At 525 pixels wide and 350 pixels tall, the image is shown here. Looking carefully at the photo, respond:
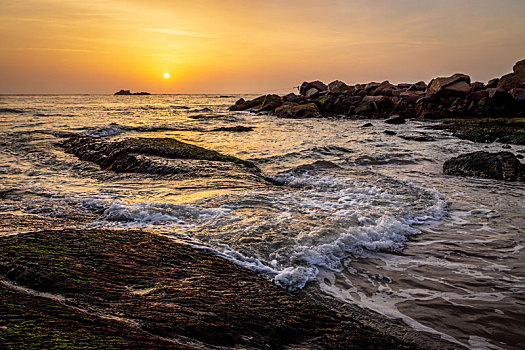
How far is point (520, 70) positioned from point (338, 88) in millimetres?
17444

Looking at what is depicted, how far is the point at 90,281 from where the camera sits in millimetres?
2400

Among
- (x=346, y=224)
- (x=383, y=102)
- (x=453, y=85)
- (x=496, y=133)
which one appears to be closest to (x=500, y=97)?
(x=453, y=85)

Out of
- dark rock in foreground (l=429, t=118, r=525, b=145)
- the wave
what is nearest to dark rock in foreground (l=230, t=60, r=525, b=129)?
dark rock in foreground (l=429, t=118, r=525, b=145)

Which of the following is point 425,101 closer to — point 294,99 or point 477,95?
point 477,95

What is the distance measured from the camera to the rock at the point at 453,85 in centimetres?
2608

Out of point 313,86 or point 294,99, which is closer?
point 294,99

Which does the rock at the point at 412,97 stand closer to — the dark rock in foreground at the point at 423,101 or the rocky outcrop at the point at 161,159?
the dark rock in foreground at the point at 423,101

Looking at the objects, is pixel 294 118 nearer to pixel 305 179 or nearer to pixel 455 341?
pixel 305 179

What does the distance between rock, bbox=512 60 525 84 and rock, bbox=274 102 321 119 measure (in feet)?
→ 51.0

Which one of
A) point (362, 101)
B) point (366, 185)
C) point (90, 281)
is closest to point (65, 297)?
point (90, 281)

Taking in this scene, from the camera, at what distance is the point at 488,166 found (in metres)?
7.92

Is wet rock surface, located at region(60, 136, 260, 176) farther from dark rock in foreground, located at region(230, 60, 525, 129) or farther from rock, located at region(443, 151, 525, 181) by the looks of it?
dark rock in foreground, located at region(230, 60, 525, 129)

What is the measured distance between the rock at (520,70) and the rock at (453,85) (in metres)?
3.14

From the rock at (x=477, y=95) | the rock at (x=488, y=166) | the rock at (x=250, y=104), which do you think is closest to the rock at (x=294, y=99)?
the rock at (x=250, y=104)
